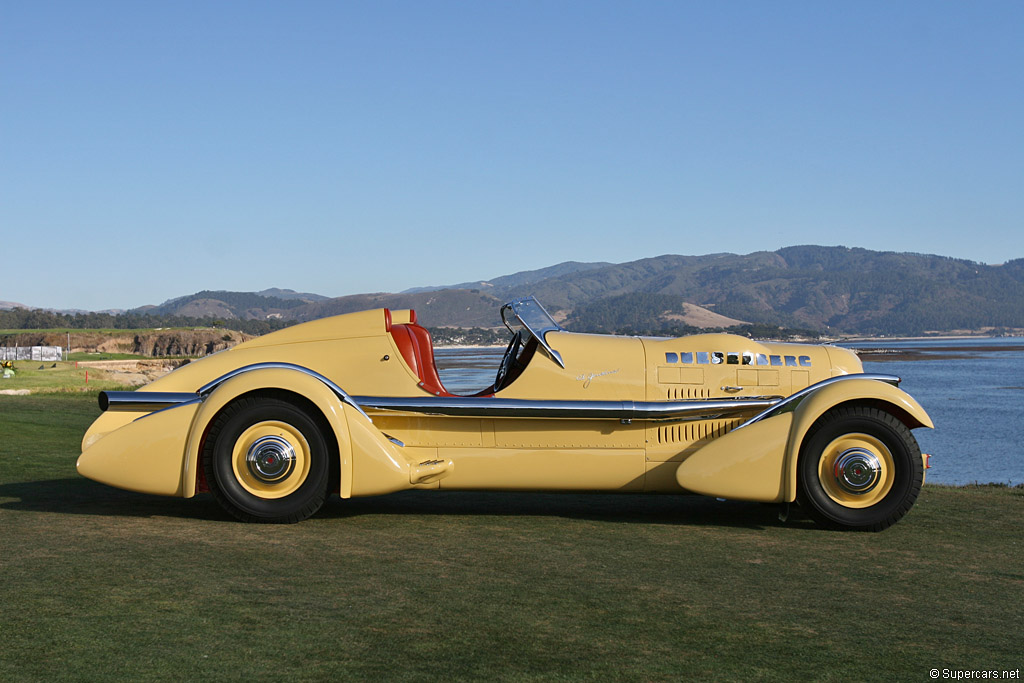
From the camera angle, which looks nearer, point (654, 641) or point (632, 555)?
point (654, 641)

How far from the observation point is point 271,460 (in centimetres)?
677

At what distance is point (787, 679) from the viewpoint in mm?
3588

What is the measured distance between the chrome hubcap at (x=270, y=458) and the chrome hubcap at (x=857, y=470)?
4.18 m

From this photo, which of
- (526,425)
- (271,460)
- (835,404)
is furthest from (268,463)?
(835,404)

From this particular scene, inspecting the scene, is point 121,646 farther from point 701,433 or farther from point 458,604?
point 701,433

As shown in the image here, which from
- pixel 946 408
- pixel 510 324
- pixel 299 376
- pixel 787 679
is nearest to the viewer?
pixel 787 679

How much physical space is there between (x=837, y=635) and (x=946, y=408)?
39.4m

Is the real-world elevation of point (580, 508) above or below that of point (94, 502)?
below

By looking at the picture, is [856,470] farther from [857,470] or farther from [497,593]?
[497,593]

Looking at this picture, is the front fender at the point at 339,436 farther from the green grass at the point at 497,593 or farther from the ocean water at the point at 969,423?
the ocean water at the point at 969,423

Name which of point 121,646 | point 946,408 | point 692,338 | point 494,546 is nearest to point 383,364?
point 494,546

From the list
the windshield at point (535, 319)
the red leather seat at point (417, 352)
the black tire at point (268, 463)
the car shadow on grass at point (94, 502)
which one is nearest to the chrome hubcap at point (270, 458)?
the black tire at point (268, 463)

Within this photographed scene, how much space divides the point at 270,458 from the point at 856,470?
14.6ft

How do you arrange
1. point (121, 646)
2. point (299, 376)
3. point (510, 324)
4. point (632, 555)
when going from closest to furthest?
point (121, 646)
point (632, 555)
point (299, 376)
point (510, 324)
